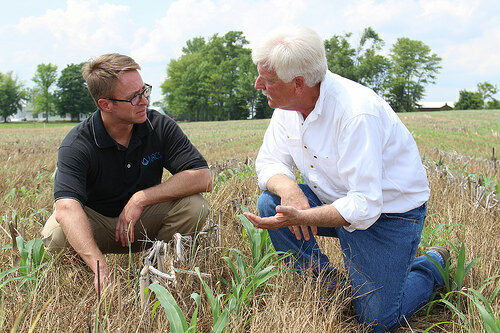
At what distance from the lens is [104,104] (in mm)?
2836

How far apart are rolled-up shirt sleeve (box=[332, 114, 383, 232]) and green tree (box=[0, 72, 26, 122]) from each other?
70.3 metres

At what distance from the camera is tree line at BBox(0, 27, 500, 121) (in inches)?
2414

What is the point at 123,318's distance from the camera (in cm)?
194

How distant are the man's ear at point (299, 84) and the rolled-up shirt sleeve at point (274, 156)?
42 centimetres

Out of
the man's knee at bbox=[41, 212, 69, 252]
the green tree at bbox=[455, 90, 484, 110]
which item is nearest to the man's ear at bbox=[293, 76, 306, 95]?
the man's knee at bbox=[41, 212, 69, 252]

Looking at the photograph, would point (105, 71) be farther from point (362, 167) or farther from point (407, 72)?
point (407, 72)

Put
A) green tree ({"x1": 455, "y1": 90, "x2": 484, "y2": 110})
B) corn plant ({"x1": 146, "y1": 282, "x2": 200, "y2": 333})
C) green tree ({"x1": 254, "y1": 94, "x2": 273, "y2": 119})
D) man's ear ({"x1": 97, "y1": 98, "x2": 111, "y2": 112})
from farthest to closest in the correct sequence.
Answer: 1. green tree ({"x1": 455, "y1": 90, "x2": 484, "y2": 110})
2. green tree ({"x1": 254, "y1": 94, "x2": 273, "y2": 119})
3. man's ear ({"x1": 97, "y1": 98, "x2": 111, "y2": 112})
4. corn plant ({"x1": 146, "y1": 282, "x2": 200, "y2": 333})

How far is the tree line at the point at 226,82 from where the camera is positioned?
6131cm

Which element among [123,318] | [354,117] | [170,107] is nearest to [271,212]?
[354,117]

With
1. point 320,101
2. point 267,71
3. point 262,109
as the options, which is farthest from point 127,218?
point 262,109

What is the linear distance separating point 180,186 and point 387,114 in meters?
1.48

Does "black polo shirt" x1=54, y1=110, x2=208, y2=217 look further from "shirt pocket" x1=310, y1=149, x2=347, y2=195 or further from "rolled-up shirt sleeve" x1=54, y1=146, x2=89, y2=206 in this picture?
"shirt pocket" x1=310, y1=149, x2=347, y2=195

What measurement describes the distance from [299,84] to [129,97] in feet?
3.85

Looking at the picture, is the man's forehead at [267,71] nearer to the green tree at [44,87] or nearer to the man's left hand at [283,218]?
the man's left hand at [283,218]
